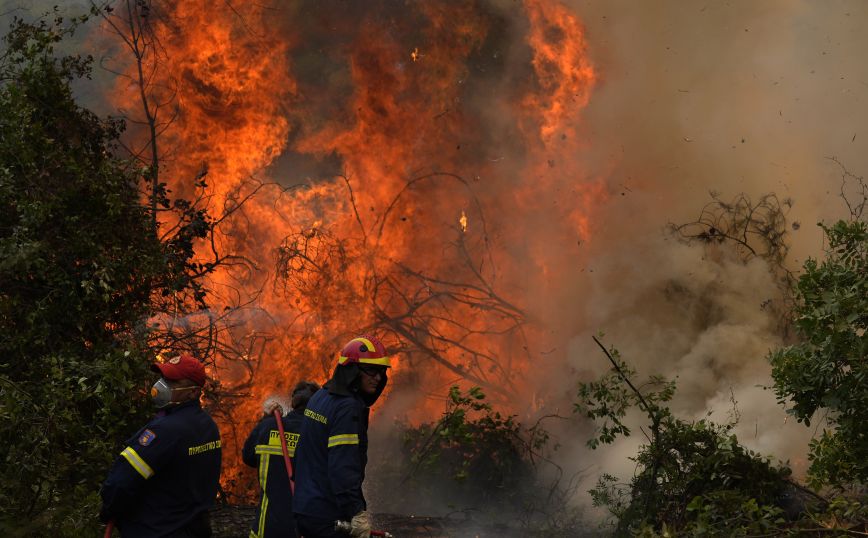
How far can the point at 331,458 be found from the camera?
4.79 m

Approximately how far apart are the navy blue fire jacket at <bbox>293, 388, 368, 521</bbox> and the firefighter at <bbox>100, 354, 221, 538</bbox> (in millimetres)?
517

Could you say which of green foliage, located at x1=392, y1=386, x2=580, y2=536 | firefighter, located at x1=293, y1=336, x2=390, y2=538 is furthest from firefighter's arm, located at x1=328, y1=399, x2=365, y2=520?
green foliage, located at x1=392, y1=386, x2=580, y2=536

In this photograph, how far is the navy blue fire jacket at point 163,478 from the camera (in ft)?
15.2

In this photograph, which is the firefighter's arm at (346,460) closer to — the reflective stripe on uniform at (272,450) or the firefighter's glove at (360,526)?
the firefighter's glove at (360,526)

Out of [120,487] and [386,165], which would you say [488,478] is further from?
[120,487]

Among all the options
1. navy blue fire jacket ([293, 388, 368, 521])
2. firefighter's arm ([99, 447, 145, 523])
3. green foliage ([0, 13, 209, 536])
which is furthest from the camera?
green foliage ([0, 13, 209, 536])

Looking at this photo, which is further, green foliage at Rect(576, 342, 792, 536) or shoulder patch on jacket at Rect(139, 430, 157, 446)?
green foliage at Rect(576, 342, 792, 536)

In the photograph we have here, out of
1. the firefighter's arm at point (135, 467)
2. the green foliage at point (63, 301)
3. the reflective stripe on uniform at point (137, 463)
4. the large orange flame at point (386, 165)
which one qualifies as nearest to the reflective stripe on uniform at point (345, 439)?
the firefighter's arm at point (135, 467)

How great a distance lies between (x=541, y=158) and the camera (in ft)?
43.2

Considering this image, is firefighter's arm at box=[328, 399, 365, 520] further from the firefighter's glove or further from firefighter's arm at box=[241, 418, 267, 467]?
firefighter's arm at box=[241, 418, 267, 467]

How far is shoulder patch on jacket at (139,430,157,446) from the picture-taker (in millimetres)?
4664

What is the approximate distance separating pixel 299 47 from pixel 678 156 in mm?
5780

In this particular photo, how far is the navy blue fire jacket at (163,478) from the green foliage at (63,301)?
222 cm

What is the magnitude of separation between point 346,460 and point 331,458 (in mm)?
93
